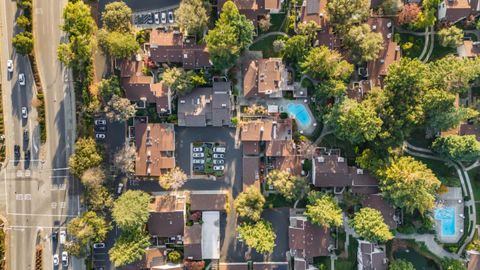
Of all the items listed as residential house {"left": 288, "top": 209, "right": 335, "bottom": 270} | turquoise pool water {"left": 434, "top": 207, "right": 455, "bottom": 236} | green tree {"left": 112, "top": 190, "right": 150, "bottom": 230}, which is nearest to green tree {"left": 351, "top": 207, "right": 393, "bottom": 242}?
residential house {"left": 288, "top": 209, "right": 335, "bottom": 270}

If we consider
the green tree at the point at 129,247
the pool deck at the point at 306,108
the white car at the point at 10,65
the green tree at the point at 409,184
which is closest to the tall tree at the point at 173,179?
the green tree at the point at 129,247

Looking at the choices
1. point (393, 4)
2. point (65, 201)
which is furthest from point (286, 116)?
point (65, 201)

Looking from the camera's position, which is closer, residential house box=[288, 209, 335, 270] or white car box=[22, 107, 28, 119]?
residential house box=[288, 209, 335, 270]

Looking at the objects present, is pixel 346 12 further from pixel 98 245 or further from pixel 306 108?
pixel 98 245

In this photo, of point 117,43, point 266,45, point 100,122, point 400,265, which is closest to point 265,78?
point 266,45

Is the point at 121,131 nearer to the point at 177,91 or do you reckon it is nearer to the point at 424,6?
the point at 177,91

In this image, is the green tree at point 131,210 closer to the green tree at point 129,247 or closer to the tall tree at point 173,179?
the green tree at point 129,247

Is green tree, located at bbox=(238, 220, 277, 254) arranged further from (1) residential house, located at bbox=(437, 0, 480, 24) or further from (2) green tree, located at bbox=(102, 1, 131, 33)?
(1) residential house, located at bbox=(437, 0, 480, 24)
